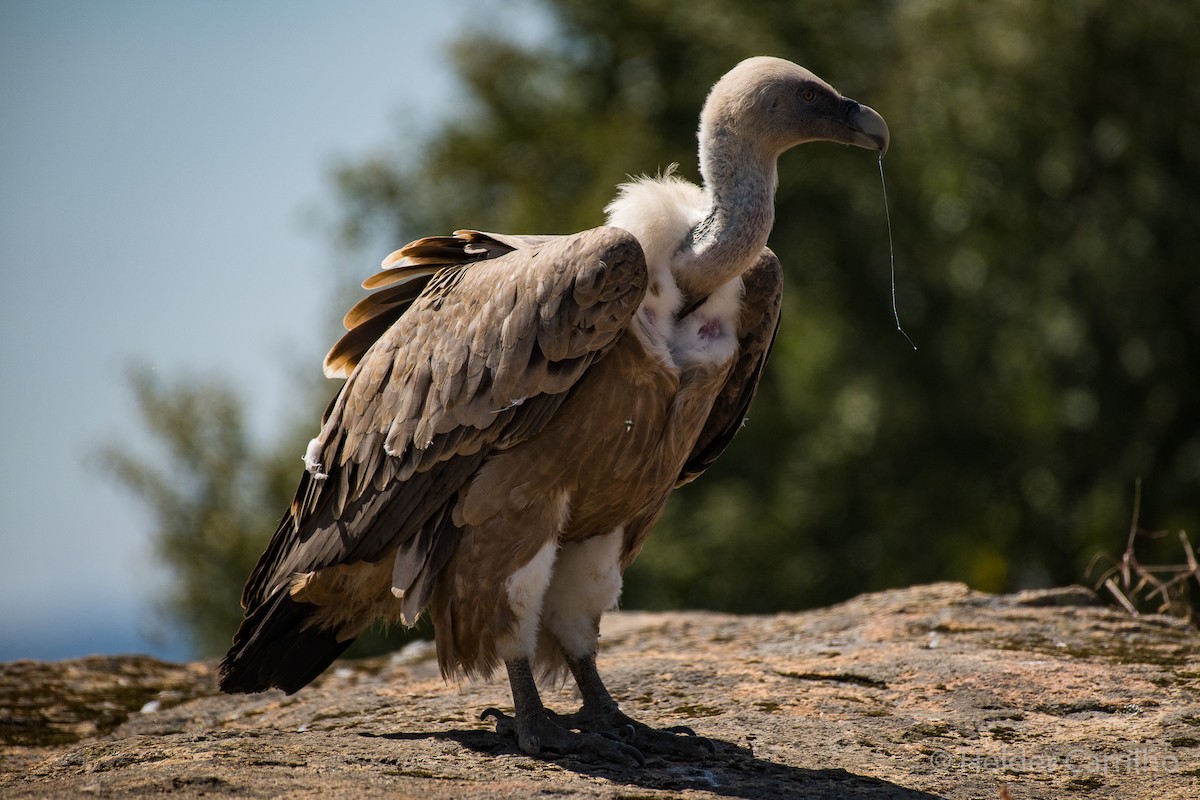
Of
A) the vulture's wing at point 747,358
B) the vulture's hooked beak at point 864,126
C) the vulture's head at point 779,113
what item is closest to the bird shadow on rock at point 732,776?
the vulture's wing at point 747,358

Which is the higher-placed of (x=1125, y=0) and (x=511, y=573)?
(x=1125, y=0)

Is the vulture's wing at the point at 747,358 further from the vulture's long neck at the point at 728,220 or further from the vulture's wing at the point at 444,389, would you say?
the vulture's wing at the point at 444,389

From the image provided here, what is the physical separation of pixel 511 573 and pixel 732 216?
1689 millimetres

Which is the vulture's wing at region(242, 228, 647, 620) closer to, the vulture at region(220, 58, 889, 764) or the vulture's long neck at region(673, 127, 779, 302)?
the vulture at region(220, 58, 889, 764)

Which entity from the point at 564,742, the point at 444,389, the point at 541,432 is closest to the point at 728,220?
the point at 541,432

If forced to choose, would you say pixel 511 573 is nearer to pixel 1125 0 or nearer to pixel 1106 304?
pixel 1106 304

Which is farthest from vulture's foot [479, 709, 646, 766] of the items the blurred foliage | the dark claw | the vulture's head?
the blurred foliage

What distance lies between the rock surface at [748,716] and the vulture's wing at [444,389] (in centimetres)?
78

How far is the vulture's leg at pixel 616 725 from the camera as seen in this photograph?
5.22 m

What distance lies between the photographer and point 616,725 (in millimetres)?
5449

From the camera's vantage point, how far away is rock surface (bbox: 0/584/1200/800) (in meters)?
4.73

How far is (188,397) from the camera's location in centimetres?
2156

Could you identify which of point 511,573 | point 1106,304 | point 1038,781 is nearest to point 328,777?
point 511,573

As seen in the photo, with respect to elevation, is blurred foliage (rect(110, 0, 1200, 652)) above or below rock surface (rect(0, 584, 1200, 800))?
above
